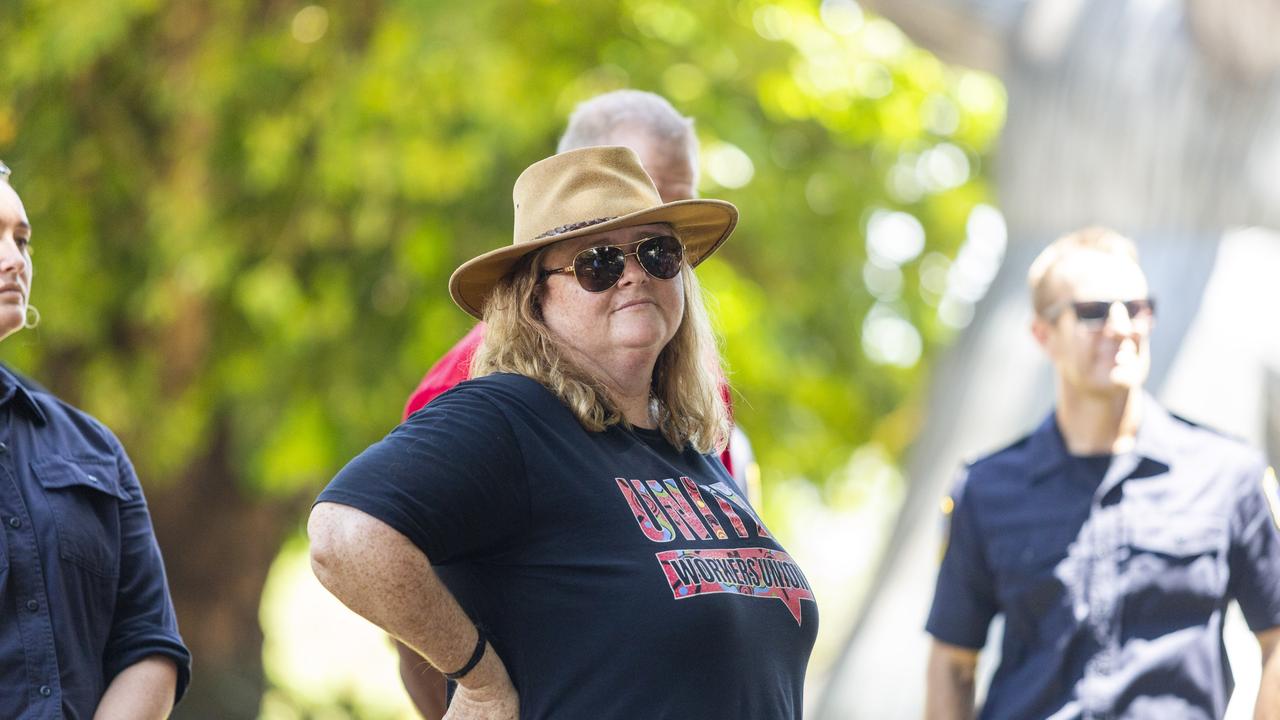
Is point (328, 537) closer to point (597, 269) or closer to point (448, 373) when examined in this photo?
point (597, 269)

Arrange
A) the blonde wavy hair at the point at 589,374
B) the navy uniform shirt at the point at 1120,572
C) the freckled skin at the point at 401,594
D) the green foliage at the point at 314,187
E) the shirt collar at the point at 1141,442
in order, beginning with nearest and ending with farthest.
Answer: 1. the freckled skin at the point at 401,594
2. the blonde wavy hair at the point at 589,374
3. the navy uniform shirt at the point at 1120,572
4. the shirt collar at the point at 1141,442
5. the green foliage at the point at 314,187

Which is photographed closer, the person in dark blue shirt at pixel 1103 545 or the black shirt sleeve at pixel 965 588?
the person in dark blue shirt at pixel 1103 545

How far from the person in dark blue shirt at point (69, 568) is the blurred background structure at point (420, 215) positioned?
10.7ft

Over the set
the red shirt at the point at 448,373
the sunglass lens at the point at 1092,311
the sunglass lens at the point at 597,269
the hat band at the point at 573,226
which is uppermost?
the hat band at the point at 573,226

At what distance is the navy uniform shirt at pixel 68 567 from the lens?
7.54 feet

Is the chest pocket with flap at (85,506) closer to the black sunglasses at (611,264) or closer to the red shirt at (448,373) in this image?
the red shirt at (448,373)

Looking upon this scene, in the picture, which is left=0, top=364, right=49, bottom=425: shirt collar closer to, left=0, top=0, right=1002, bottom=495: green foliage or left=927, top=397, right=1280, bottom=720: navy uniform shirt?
left=927, top=397, right=1280, bottom=720: navy uniform shirt

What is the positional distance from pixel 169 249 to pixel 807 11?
3382 millimetres

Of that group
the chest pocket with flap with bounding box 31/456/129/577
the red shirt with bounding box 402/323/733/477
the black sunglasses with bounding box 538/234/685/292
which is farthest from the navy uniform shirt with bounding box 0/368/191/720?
the black sunglasses with bounding box 538/234/685/292

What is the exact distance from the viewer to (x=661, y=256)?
2.37 meters

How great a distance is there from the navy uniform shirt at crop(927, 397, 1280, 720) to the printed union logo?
0.96 m

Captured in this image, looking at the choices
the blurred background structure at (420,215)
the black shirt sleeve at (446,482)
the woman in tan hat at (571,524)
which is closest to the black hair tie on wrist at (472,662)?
the woman in tan hat at (571,524)

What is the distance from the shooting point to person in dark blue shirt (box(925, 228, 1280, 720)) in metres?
2.99

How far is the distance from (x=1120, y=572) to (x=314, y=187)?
444 cm
